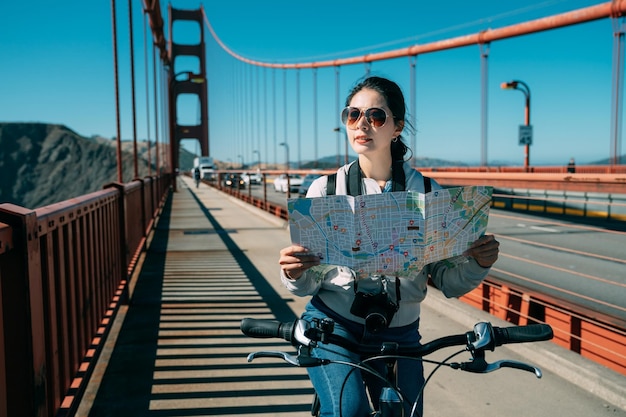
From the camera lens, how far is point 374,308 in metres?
1.74

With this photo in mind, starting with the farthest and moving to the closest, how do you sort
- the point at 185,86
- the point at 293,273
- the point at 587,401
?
the point at 185,86 → the point at 587,401 → the point at 293,273

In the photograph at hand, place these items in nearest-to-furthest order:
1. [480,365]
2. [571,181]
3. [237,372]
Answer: [480,365]
[571,181]
[237,372]

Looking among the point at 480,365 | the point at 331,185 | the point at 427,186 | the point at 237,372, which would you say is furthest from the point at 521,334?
the point at 237,372

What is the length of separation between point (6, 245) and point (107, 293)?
2822 millimetres

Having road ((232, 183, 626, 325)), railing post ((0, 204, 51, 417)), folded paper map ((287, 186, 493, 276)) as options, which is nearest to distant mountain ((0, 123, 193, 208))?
road ((232, 183, 626, 325))

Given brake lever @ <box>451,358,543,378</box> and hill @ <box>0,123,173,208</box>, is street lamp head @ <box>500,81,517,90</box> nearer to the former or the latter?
brake lever @ <box>451,358,543,378</box>

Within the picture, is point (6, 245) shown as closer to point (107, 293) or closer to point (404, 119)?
point (404, 119)

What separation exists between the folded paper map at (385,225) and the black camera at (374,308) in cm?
9

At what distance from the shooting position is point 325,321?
5.36ft

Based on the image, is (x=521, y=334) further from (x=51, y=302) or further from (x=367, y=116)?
(x=51, y=302)

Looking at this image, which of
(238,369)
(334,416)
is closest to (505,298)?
(238,369)

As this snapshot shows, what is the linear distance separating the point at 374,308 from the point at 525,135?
26.1 meters

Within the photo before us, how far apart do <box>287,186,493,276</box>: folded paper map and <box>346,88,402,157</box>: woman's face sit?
347 mm

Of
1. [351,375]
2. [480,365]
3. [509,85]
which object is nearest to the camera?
[480,365]
